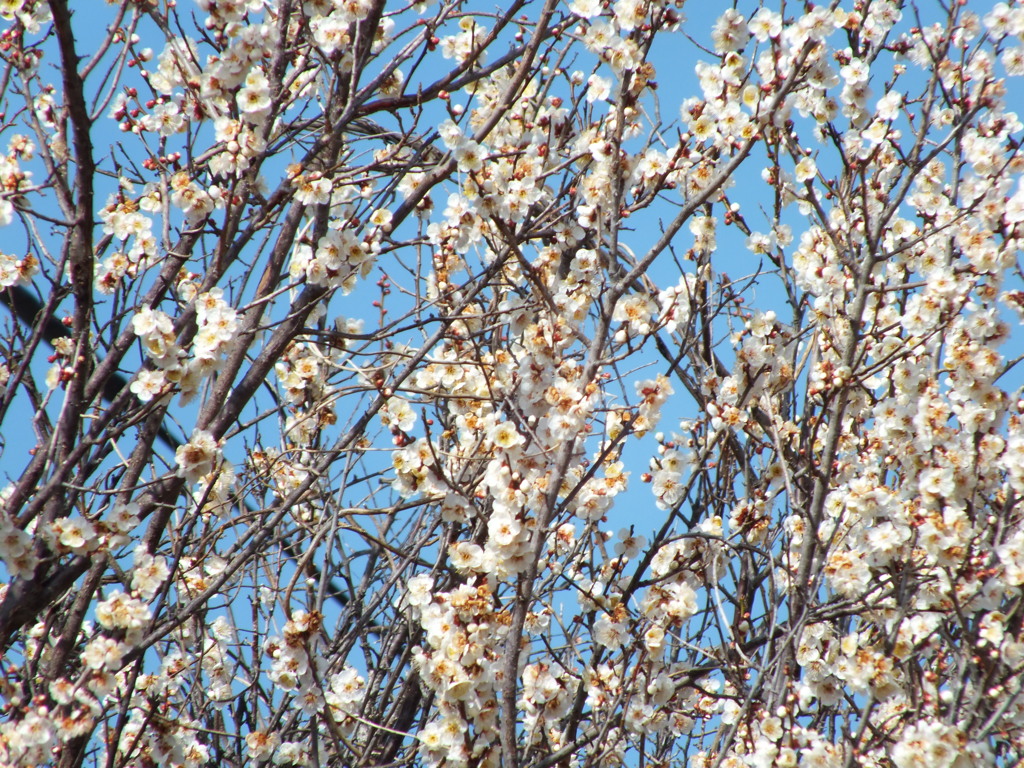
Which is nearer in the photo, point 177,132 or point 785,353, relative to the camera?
point 177,132

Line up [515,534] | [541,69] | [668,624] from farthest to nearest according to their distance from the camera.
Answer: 1. [541,69]
2. [668,624]
3. [515,534]

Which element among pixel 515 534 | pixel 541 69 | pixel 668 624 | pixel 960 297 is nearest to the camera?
pixel 515 534

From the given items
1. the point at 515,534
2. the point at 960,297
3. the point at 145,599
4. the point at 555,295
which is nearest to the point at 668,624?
the point at 515,534

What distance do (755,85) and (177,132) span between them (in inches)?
82.9

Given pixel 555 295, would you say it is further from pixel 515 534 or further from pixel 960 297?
pixel 960 297

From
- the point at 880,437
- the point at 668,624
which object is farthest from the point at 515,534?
the point at 880,437

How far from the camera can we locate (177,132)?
11.8ft

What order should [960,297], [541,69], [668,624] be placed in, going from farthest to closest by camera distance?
1. [541,69]
2. [668,624]
3. [960,297]

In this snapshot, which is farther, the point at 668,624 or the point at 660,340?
the point at 660,340

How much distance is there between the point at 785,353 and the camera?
4.37 m

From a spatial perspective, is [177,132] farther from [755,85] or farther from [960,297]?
[960,297]

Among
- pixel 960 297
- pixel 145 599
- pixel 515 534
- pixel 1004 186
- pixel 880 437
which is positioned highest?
pixel 1004 186

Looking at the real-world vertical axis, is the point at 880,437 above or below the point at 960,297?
below

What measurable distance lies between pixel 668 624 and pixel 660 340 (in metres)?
1.41
